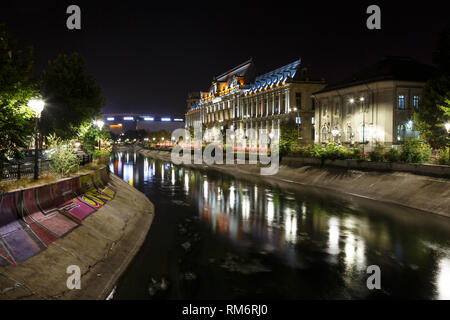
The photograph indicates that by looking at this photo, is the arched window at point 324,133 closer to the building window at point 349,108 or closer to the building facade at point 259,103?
the building facade at point 259,103

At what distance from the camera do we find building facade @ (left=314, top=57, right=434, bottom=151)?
53.8 m

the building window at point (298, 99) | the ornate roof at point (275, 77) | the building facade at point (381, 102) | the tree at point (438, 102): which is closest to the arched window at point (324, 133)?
the building facade at point (381, 102)

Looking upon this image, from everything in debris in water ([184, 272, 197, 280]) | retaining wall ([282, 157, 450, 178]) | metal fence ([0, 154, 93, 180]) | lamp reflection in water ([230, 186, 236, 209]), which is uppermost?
metal fence ([0, 154, 93, 180])

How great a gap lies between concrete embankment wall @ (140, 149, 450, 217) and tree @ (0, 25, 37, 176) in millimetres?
23123

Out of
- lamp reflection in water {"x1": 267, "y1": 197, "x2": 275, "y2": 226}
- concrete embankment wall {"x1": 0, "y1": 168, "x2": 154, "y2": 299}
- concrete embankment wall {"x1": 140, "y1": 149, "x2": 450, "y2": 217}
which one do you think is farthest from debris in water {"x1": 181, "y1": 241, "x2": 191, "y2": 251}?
concrete embankment wall {"x1": 140, "y1": 149, "x2": 450, "y2": 217}

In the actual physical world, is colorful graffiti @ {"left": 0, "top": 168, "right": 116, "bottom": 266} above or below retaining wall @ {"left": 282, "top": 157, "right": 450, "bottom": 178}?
below

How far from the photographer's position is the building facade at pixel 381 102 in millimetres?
53844

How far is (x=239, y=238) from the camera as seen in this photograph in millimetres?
17234

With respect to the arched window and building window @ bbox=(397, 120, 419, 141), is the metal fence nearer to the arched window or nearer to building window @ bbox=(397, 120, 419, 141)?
building window @ bbox=(397, 120, 419, 141)

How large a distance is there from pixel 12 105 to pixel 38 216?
511 centimetres

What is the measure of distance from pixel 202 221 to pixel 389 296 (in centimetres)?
1243
